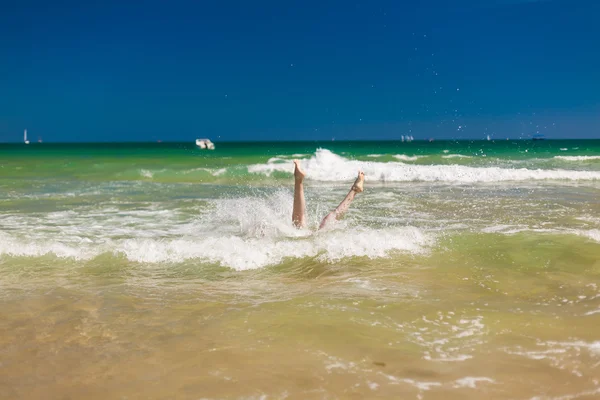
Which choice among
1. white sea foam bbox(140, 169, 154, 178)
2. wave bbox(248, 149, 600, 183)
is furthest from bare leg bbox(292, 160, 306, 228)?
white sea foam bbox(140, 169, 154, 178)

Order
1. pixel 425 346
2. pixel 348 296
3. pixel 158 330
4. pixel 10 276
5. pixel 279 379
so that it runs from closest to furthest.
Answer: pixel 279 379, pixel 425 346, pixel 158 330, pixel 348 296, pixel 10 276

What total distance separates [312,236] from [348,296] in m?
2.46

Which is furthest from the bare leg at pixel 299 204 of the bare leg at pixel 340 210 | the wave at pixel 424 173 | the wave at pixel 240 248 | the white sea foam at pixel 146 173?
the white sea foam at pixel 146 173

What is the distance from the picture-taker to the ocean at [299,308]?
2.94m

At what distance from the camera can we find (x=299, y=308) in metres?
4.16

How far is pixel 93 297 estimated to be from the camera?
4547mm

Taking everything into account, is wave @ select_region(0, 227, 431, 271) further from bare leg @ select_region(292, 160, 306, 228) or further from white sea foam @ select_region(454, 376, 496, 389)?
white sea foam @ select_region(454, 376, 496, 389)

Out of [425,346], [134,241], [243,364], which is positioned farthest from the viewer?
[134,241]

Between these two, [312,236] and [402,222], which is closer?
[312,236]

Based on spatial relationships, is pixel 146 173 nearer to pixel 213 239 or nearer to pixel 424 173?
pixel 424 173

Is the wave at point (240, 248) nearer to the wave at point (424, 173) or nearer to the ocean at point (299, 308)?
the ocean at point (299, 308)

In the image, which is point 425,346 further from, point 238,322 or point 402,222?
point 402,222

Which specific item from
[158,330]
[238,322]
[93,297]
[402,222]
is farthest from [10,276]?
[402,222]

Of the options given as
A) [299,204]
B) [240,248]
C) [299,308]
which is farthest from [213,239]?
[299,308]
